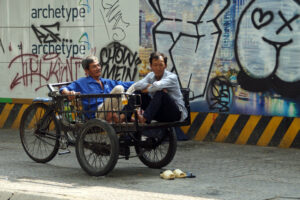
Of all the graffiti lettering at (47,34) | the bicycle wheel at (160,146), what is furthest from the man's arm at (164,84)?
the graffiti lettering at (47,34)

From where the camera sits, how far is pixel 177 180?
814cm

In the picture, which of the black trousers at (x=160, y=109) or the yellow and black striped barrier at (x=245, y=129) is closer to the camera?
the black trousers at (x=160, y=109)

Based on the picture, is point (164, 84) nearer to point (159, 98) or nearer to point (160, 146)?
point (159, 98)

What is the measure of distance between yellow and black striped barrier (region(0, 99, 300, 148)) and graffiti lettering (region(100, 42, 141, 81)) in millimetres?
1412

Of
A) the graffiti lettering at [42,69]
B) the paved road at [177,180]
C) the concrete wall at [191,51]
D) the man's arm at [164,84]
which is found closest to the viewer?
the paved road at [177,180]

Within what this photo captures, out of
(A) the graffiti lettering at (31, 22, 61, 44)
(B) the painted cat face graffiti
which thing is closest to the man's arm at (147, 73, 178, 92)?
(B) the painted cat face graffiti

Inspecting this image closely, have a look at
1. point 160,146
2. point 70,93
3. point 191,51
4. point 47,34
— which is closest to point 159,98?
point 160,146

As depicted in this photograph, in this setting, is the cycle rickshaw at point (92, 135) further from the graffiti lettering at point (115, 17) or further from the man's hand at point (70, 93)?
the graffiti lettering at point (115, 17)

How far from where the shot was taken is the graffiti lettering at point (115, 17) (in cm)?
1252

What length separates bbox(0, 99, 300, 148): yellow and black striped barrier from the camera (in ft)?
35.3

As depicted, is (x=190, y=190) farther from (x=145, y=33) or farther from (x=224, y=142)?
(x=145, y=33)

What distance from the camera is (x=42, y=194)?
283 inches

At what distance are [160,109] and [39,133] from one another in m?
1.88

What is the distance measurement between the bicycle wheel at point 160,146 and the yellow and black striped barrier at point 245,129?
254 cm
